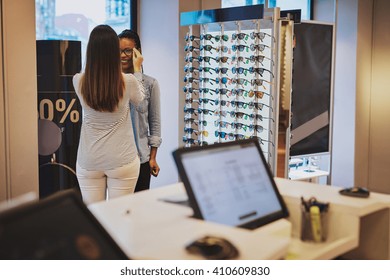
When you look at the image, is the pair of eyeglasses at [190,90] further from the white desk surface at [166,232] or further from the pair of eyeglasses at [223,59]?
the white desk surface at [166,232]

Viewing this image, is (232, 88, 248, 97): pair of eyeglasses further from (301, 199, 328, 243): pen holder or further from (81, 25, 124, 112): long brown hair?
(301, 199, 328, 243): pen holder

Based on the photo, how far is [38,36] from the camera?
13.7 ft

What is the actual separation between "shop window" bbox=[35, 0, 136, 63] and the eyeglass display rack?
2.44ft

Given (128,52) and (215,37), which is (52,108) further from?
(215,37)

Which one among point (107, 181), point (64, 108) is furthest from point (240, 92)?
point (107, 181)

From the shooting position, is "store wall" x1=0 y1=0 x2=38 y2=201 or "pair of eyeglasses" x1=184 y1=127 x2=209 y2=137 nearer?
"store wall" x1=0 y1=0 x2=38 y2=201

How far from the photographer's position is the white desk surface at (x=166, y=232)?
117 centimetres

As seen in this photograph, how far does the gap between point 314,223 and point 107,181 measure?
1.49m

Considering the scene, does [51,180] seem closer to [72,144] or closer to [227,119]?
[72,144]

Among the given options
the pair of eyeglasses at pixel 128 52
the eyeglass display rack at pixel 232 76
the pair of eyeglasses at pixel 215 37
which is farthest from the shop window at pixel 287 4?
the pair of eyeglasses at pixel 128 52

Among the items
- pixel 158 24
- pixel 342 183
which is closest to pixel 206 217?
pixel 158 24

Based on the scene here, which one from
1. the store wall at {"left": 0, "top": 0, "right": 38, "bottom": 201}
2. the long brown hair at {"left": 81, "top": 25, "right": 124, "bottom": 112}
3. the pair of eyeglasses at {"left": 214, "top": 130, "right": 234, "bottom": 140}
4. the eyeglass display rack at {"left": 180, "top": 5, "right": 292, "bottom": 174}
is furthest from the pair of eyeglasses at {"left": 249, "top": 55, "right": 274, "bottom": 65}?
the store wall at {"left": 0, "top": 0, "right": 38, "bottom": 201}

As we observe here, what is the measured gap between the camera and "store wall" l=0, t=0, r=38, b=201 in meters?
3.34

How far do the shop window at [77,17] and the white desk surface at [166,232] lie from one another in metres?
2.97
